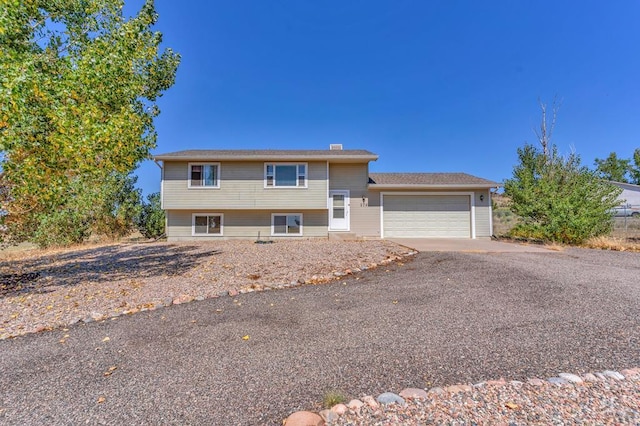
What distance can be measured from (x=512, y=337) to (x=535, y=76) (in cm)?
1902

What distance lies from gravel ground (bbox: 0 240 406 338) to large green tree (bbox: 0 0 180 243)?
1.89m

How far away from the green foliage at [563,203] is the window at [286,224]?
31.1 ft

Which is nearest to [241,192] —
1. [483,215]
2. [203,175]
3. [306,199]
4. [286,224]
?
[203,175]

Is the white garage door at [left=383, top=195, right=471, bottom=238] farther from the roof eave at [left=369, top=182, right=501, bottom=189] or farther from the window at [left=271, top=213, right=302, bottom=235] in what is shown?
the window at [left=271, top=213, right=302, bottom=235]

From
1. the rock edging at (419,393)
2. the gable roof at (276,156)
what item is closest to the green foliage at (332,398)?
the rock edging at (419,393)

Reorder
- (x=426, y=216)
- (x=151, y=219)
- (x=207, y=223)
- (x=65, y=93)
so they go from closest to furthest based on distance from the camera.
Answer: (x=65, y=93) < (x=207, y=223) < (x=426, y=216) < (x=151, y=219)

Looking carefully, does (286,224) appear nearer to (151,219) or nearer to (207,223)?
(207,223)

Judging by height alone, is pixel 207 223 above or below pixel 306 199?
below

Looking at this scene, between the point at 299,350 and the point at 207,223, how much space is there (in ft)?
40.3

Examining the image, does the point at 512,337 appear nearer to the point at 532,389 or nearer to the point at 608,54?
the point at 532,389

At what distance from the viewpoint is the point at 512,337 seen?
325 cm

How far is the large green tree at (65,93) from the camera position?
5184 mm

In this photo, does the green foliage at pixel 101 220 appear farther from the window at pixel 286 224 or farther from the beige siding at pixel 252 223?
the window at pixel 286 224

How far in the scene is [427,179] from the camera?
590 inches
